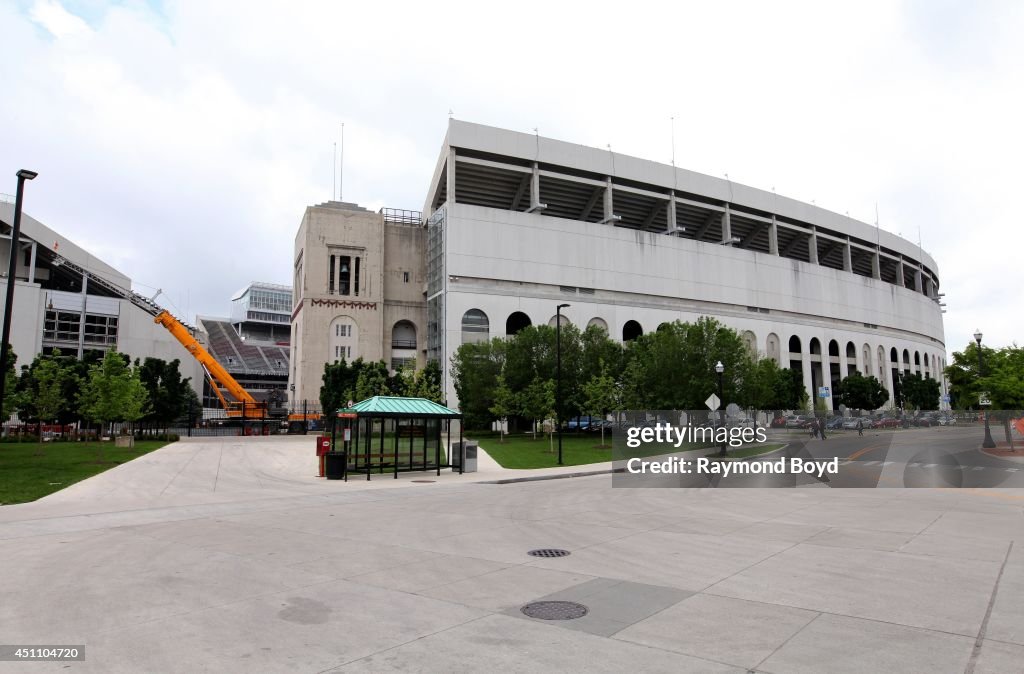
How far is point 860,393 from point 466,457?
261 ft

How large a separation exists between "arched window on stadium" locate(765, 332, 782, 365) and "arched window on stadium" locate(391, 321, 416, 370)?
151ft

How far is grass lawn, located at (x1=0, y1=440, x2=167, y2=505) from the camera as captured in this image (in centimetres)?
1883

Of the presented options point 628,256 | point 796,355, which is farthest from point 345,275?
point 796,355

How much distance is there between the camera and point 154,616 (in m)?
6.71

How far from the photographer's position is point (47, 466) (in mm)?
25672

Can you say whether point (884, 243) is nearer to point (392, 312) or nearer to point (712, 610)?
point (392, 312)

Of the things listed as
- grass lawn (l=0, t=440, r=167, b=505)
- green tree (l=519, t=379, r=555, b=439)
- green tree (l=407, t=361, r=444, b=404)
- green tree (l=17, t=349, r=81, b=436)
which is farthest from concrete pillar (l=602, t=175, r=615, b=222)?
green tree (l=17, t=349, r=81, b=436)

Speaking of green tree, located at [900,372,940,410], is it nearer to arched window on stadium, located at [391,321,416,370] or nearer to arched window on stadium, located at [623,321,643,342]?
arched window on stadium, located at [623,321,643,342]

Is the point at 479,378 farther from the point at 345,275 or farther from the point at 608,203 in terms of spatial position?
the point at 345,275

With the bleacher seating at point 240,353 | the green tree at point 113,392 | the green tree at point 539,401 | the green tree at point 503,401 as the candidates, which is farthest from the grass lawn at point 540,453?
the bleacher seating at point 240,353

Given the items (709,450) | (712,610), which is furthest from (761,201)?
(712,610)

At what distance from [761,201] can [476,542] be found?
8500 cm

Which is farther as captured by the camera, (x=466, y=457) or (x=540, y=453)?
(x=540, y=453)

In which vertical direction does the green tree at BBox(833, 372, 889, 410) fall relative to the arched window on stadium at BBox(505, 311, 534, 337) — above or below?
below
